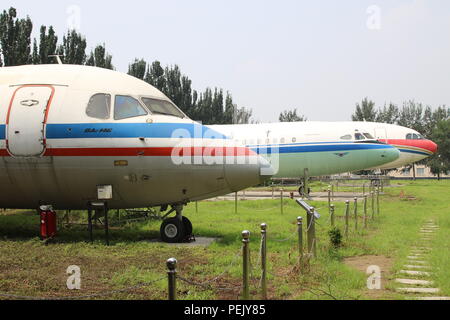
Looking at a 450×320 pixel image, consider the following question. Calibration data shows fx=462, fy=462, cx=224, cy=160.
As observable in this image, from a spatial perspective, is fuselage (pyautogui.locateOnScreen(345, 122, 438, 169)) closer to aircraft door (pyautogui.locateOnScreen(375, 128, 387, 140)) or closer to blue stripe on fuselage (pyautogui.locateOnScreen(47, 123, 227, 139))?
aircraft door (pyautogui.locateOnScreen(375, 128, 387, 140))

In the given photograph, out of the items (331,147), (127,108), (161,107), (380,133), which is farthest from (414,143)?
(127,108)

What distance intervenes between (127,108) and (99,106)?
0.66 meters

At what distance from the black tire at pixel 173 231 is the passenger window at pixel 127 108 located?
2769 millimetres

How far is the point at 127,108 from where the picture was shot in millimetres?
11094

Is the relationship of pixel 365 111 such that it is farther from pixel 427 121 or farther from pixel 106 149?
pixel 106 149

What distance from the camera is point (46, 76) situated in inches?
453

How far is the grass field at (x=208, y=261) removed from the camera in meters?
6.96

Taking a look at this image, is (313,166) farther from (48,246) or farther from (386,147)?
(48,246)

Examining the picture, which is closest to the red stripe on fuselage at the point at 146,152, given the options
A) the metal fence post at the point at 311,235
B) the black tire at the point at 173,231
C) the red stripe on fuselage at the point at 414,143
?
the black tire at the point at 173,231

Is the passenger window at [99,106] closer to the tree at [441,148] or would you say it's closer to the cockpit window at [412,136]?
the cockpit window at [412,136]

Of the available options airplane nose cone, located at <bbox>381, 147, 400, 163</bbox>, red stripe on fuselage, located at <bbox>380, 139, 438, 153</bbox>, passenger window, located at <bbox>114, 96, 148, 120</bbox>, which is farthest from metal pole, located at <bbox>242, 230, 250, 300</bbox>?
red stripe on fuselage, located at <bbox>380, 139, 438, 153</bbox>
